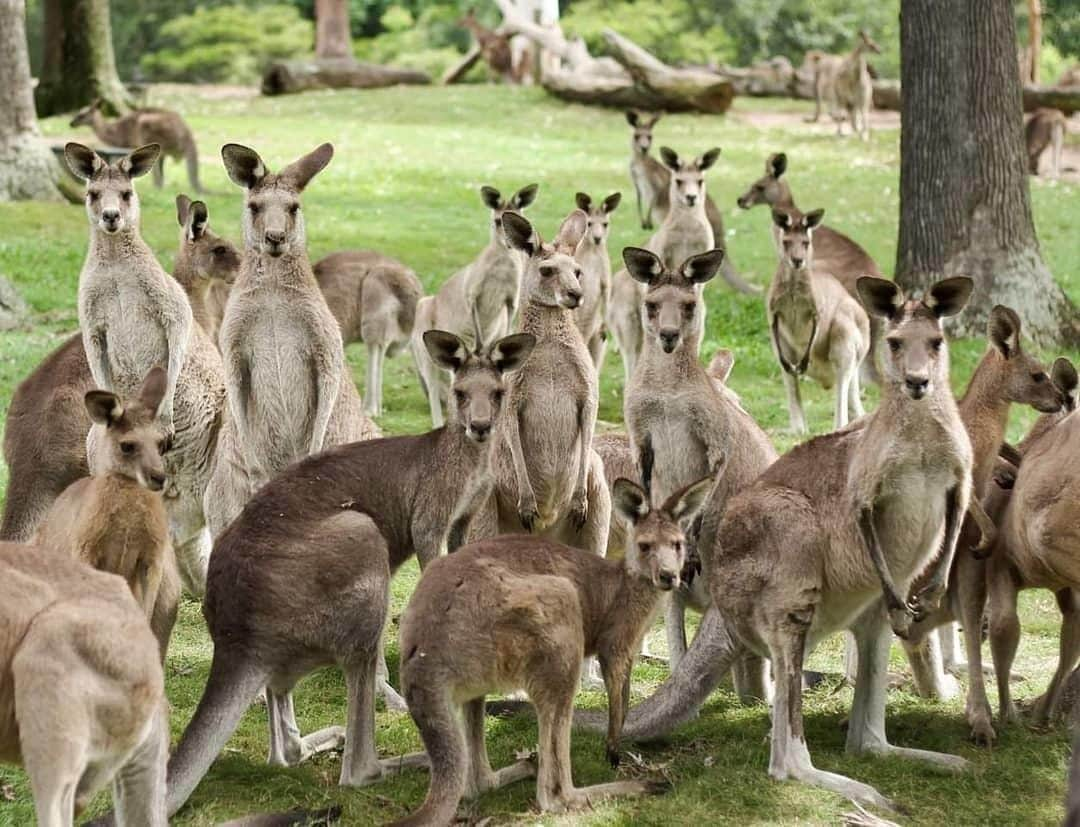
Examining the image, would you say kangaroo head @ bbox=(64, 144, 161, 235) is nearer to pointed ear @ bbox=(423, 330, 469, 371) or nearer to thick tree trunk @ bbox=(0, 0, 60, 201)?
pointed ear @ bbox=(423, 330, 469, 371)

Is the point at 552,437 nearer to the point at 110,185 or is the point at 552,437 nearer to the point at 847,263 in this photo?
the point at 110,185

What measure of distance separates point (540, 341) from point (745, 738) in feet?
5.81

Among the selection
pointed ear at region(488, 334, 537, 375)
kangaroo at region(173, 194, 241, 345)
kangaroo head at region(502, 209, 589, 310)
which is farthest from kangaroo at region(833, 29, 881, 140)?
pointed ear at region(488, 334, 537, 375)

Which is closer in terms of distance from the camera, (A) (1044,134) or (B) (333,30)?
(A) (1044,134)

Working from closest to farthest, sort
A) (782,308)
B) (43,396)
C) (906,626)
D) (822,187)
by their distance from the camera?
(906,626) → (43,396) → (782,308) → (822,187)

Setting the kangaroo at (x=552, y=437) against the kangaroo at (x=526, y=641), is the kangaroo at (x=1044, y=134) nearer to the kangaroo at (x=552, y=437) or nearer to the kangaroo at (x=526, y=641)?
the kangaroo at (x=552, y=437)

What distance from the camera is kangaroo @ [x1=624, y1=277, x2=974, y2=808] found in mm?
5359

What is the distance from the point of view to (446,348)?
5887 millimetres

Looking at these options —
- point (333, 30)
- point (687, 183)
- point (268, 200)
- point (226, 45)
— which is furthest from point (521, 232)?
point (226, 45)

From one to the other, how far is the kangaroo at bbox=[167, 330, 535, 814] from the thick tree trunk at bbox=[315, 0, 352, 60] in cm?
2835

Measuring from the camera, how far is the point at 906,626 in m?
5.43

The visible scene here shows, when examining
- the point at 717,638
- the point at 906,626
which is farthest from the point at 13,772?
the point at 906,626

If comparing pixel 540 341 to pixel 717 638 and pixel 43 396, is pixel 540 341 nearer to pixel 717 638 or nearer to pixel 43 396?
pixel 717 638

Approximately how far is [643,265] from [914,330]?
149 cm
